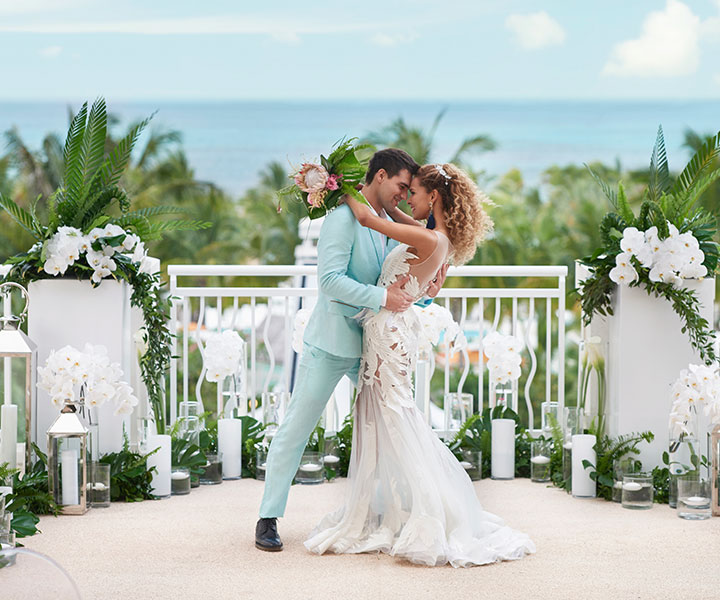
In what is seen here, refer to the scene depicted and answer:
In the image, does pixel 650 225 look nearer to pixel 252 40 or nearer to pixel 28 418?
pixel 28 418

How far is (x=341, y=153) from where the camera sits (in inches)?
153

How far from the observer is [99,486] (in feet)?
15.7

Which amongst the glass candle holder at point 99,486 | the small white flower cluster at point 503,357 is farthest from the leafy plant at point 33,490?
the small white flower cluster at point 503,357

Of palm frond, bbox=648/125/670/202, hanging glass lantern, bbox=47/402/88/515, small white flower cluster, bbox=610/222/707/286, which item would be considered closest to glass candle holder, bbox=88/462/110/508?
hanging glass lantern, bbox=47/402/88/515

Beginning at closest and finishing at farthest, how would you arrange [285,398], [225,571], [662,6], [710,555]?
1. [225,571]
2. [710,555]
3. [285,398]
4. [662,6]

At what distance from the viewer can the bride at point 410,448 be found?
151 inches

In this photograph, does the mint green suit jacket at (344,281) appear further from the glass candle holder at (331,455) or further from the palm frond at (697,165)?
the palm frond at (697,165)

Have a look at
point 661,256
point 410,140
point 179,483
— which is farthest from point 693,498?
point 410,140

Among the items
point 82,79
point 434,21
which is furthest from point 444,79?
point 82,79

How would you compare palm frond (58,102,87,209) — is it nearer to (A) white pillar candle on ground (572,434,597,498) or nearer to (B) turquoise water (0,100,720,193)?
(A) white pillar candle on ground (572,434,597,498)

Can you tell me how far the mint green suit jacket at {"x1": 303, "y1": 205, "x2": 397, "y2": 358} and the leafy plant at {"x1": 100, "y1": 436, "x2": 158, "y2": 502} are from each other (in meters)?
1.41

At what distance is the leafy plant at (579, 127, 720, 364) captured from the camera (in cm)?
487

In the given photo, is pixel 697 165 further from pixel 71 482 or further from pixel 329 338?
pixel 71 482

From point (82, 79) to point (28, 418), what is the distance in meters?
39.9
